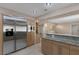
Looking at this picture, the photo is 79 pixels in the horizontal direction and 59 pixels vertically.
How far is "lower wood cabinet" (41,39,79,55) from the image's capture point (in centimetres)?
283

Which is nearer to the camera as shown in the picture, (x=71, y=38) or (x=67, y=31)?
A: (x=71, y=38)

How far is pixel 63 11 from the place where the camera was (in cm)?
408

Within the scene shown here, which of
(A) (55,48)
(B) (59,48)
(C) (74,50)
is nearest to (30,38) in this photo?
(A) (55,48)

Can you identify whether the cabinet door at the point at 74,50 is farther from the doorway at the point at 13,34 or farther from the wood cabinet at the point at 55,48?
the doorway at the point at 13,34

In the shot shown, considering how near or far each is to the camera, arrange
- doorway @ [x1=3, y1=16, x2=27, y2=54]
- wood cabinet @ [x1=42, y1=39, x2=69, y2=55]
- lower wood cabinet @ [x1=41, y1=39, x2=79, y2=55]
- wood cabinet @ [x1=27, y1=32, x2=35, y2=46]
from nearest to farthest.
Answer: lower wood cabinet @ [x1=41, y1=39, x2=79, y2=55] < wood cabinet @ [x1=42, y1=39, x2=69, y2=55] < doorway @ [x1=3, y1=16, x2=27, y2=54] < wood cabinet @ [x1=27, y1=32, x2=35, y2=46]

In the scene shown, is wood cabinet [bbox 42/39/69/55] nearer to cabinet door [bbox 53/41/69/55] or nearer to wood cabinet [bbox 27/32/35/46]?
cabinet door [bbox 53/41/69/55]

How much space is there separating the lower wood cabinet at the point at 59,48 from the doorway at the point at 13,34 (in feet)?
6.22

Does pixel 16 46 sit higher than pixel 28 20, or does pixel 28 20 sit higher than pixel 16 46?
pixel 28 20

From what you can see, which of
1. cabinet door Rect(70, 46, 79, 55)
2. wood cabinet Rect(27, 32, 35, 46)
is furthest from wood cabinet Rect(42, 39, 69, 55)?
wood cabinet Rect(27, 32, 35, 46)

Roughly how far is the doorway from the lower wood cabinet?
1895 mm

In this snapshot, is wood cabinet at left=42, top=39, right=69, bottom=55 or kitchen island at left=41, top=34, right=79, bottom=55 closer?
kitchen island at left=41, top=34, right=79, bottom=55

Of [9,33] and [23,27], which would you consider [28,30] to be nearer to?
[23,27]

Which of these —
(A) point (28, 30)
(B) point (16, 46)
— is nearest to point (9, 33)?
(B) point (16, 46)
